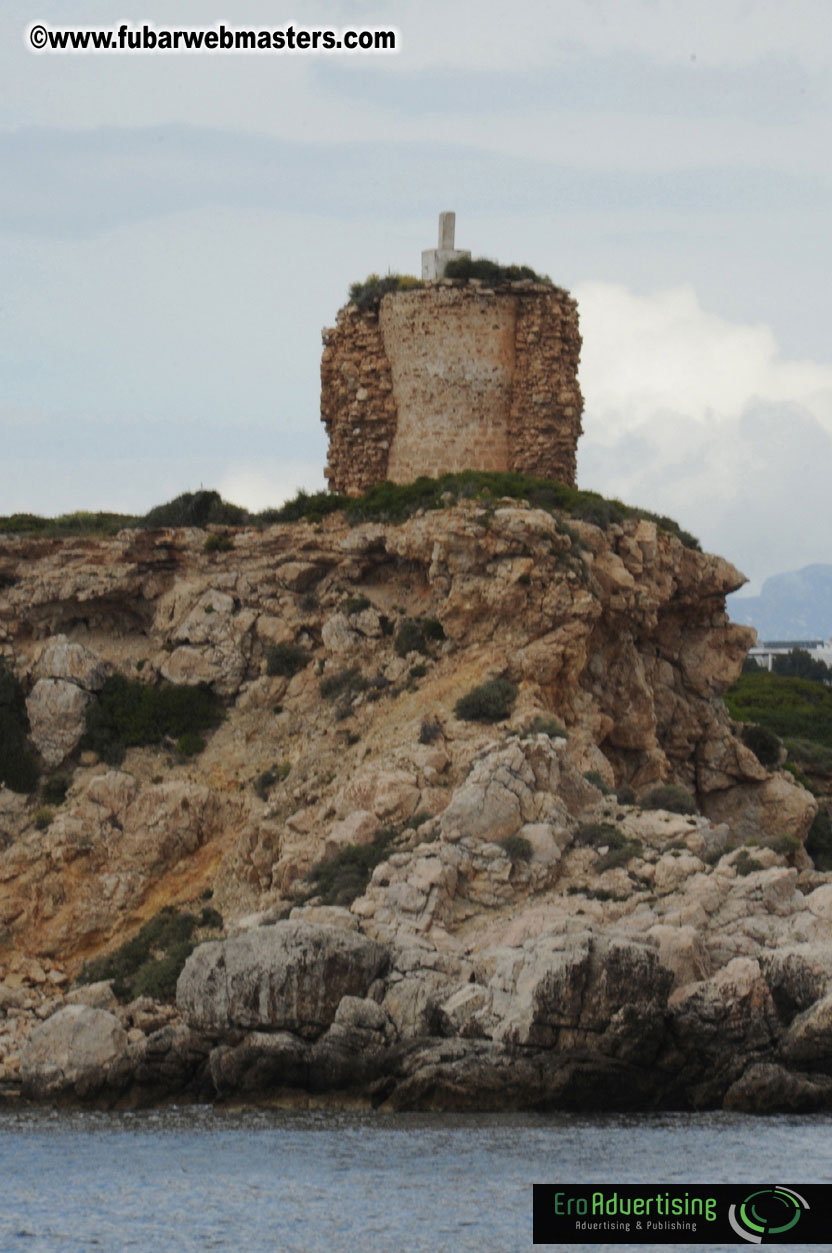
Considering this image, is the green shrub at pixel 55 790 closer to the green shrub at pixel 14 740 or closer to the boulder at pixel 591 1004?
the green shrub at pixel 14 740

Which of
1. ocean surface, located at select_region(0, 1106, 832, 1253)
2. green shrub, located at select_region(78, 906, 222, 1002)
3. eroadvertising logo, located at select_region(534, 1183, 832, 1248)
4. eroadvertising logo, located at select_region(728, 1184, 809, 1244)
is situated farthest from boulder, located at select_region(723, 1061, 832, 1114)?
green shrub, located at select_region(78, 906, 222, 1002)

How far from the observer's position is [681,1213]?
25.5m

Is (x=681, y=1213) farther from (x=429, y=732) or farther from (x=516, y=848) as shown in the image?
(x=429, y=732)

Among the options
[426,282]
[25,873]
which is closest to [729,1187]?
[25,873]

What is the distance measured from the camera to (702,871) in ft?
113

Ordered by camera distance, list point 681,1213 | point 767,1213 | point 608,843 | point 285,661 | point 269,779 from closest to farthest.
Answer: point 681,1213, point 767,1213, point 608,843, point 269,779, point 285,661

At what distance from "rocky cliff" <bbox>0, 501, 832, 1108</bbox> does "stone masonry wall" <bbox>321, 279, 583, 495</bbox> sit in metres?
2.58

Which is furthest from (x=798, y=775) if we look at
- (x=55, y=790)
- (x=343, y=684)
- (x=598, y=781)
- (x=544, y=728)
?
(x=55, y=790)

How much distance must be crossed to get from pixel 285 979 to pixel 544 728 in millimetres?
7513

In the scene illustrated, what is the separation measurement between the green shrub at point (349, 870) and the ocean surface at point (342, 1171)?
13.8 feet

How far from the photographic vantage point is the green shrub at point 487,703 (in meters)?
37.7

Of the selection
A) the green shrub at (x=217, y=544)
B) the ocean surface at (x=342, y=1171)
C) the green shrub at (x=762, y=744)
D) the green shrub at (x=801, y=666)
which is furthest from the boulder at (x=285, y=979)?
the green shrub at (x=801, y=666)

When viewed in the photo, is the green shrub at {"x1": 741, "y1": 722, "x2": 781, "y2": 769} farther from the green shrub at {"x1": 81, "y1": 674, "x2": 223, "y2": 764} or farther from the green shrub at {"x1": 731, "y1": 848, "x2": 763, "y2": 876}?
the green shrub at {"x1": 731, "y1": 848, "x2": 763, "y2": 876}

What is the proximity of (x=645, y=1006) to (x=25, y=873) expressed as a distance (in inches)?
524
